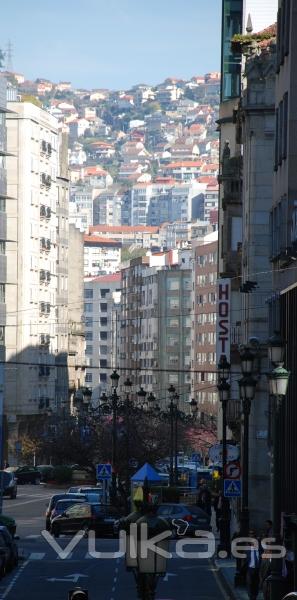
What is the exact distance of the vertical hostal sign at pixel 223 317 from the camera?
7200cm

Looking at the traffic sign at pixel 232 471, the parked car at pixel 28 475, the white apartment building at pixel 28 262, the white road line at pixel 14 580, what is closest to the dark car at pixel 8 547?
the white road line at pixel 14 580

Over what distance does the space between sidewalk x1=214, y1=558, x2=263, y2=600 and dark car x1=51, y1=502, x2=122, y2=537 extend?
34.6ft

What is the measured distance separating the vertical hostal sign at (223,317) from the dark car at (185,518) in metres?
11.1

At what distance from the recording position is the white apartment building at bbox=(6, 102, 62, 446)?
143250 millimetres

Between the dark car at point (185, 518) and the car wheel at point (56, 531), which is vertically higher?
the dark car at point (185, 518)

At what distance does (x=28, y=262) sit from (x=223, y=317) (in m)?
76.2

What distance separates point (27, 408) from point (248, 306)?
253 ft

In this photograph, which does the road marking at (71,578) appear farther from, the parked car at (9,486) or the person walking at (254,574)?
the parked car at (9,486)

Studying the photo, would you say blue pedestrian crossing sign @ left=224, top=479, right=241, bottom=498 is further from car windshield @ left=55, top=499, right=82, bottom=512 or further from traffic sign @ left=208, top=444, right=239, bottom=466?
car windshield @ left=55, top=499, right=82, bottom=512

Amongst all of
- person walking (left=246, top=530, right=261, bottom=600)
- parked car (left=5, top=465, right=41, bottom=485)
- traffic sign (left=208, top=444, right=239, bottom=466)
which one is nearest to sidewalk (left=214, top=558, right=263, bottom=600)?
person walking (left=246, top=530, right=261, bottom=600)

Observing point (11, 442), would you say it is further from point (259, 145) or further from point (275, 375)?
point (275, 375)

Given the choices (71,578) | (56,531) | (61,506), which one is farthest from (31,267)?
(71,578)

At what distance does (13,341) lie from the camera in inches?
5664

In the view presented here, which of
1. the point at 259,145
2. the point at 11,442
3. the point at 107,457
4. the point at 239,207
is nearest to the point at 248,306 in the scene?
the point at 259,145
